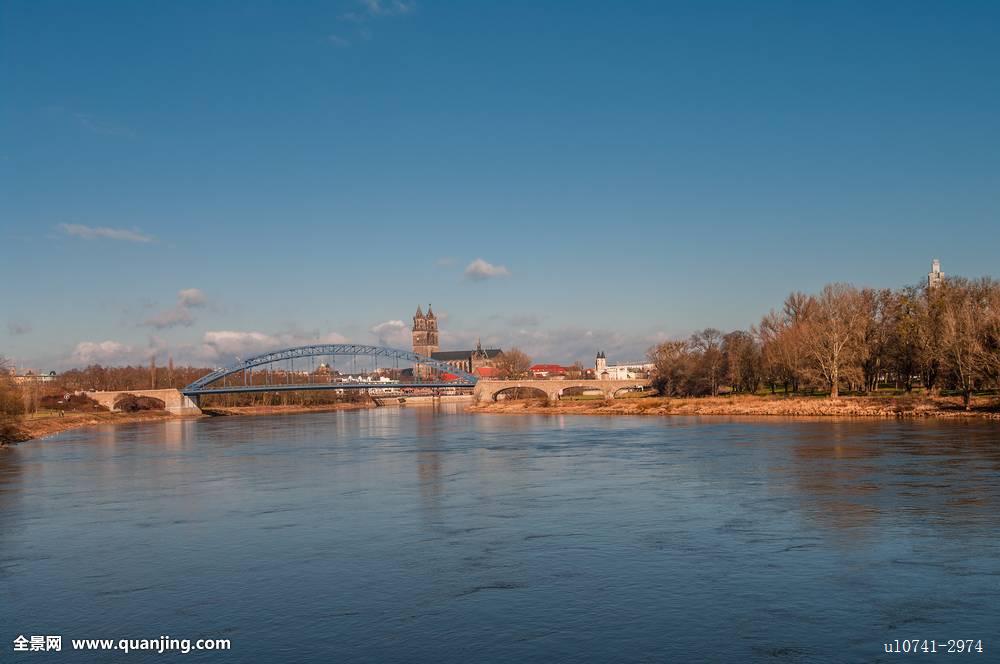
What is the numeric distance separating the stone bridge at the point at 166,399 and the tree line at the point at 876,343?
56033 mm

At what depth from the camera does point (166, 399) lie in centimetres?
9294

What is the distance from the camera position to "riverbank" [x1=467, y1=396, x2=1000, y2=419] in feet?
142

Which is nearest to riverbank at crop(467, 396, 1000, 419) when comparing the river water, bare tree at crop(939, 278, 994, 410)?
bare tree at crop(939, 278, 994, 410)

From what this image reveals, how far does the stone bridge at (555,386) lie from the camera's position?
3268 inches

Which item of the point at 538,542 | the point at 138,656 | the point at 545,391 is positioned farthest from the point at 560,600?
the point at 545,391

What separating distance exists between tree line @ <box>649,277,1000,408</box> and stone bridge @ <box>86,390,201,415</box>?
5603 cm

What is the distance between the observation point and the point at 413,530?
58.4ft

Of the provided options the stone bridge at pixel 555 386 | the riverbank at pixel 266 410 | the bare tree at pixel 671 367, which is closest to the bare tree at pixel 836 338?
the bare tree at pixel 671 367

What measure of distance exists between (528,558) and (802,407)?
A: 3911cm

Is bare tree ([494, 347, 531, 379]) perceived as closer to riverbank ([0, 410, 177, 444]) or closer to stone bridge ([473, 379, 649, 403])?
stone bridge ([473, 379, 649, 403])

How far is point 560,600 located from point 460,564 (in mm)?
2757

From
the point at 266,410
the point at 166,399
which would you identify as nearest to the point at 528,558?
the point at 166,399

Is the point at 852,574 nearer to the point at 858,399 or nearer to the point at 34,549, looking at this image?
the point at 34,549

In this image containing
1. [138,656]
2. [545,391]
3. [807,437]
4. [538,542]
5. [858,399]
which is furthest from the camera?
[545,391]
